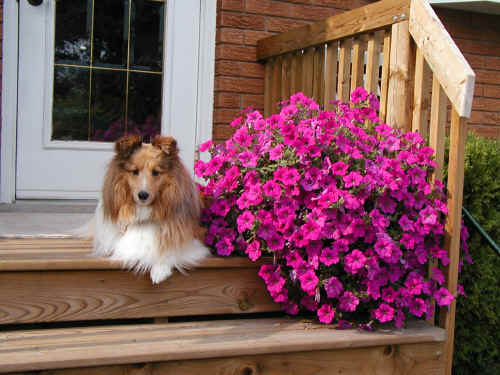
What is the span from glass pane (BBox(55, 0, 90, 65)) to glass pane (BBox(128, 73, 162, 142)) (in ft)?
1.30

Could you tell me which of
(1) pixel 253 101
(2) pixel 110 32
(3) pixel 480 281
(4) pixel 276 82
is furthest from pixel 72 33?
(3) pixel 480 281

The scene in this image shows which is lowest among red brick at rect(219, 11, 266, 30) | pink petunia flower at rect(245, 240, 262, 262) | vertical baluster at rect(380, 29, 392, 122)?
pink petunia flower at rect(245, 240, 262, 262)

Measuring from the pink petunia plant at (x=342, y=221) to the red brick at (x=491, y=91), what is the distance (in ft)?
9.39

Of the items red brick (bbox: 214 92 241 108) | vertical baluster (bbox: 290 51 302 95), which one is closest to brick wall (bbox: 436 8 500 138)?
vertical baluster (bbox: 290 51 302 95)

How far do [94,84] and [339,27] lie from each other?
6.05ft

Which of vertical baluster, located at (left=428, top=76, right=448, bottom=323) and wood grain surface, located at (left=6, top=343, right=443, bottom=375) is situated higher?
vertical baluster, located at (left=428, top=76, right=448, bottom=323)

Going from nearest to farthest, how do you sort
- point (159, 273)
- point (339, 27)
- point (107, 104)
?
point (159, 273)
point (339, 27)
point (107, 104)

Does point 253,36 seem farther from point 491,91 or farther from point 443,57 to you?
point 491,91

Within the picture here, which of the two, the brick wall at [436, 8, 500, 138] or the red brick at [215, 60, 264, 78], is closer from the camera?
the red brick at [215, 60, 264, 78]

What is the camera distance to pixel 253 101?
4168mm

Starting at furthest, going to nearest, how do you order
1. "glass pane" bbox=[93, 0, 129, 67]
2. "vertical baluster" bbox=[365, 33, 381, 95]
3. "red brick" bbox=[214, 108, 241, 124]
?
"red brick" bbox=[214, 108, 241, 124] < "glass pane" bbox=[93, 0, 129, 67] < "vertical baluster" bbox=[365, 33, 381, 95]

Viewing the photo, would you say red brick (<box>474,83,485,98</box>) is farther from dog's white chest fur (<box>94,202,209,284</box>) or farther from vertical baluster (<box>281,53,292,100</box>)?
dog's white chest fur (<box>94,202,209,284</box>)

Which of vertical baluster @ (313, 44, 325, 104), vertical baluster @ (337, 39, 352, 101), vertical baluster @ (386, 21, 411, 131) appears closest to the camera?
vertical baluster @ (386, 21, 411, 131)

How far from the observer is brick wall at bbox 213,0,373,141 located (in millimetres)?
4051
